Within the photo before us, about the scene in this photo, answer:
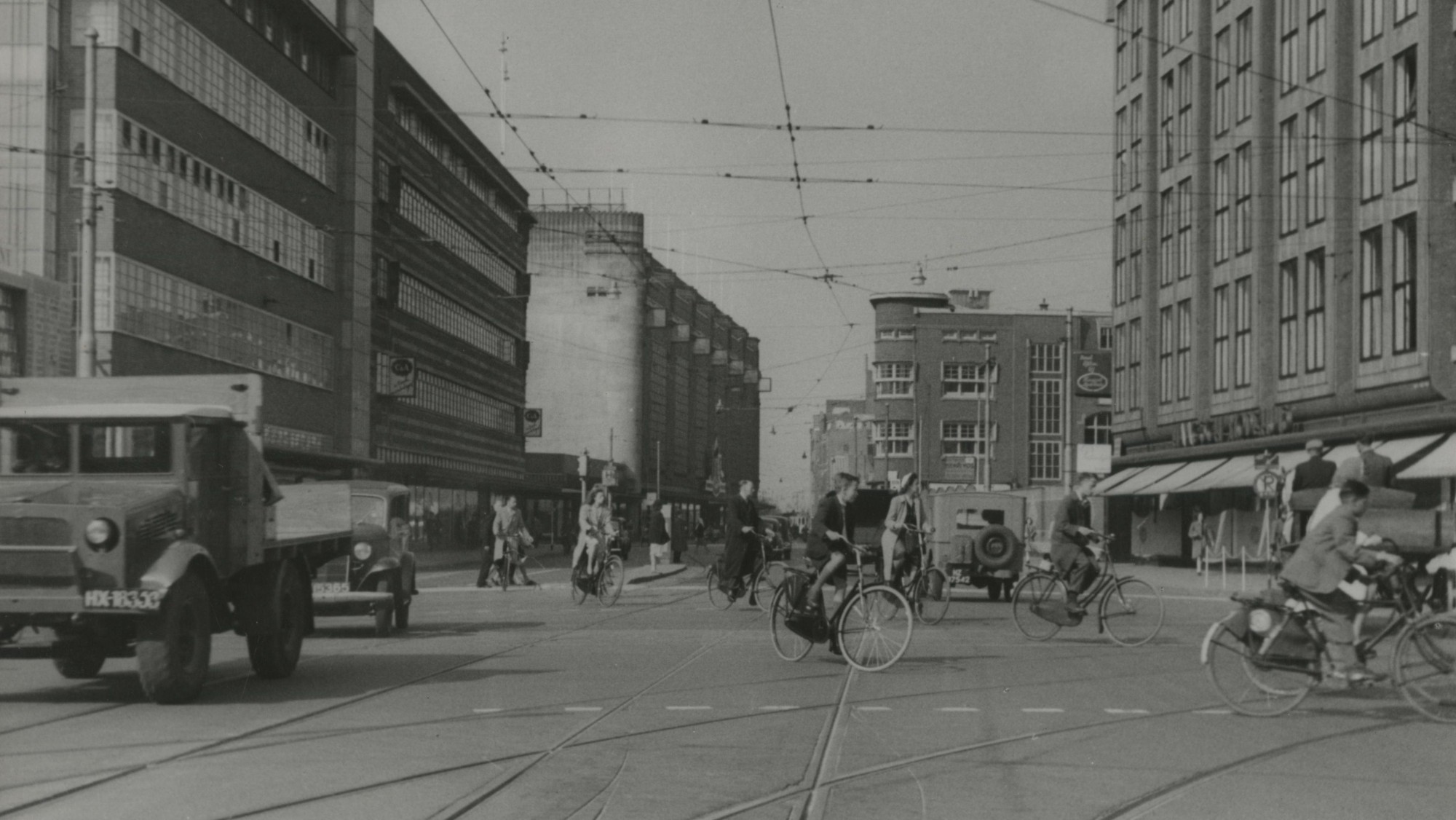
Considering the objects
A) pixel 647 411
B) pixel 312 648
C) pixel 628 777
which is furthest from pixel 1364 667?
pixel 647 411

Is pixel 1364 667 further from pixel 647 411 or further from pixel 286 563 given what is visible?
pixel 647 411

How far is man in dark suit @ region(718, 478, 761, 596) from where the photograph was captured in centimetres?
2341

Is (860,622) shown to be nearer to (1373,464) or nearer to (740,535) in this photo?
(1373,464)

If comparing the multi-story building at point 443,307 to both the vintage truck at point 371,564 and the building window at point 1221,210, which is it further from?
the vintage truck at point 371,564

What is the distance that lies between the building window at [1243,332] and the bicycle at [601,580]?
88.4 feet

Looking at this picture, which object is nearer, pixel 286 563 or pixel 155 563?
pixel 155 563

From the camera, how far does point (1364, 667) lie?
12148 mm

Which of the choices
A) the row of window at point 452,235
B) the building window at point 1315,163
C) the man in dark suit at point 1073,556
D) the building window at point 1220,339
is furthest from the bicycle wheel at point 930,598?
the row of window at point 452,235

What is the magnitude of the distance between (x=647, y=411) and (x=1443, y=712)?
11485 centimetres

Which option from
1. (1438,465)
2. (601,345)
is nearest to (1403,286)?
(1438,465)

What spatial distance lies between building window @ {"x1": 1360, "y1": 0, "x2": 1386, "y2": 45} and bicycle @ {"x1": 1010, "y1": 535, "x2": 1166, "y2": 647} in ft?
82.0

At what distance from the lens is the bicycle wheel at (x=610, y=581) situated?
2881cm

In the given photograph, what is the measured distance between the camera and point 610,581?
29062 millimetres

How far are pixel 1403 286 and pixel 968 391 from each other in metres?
83.8
